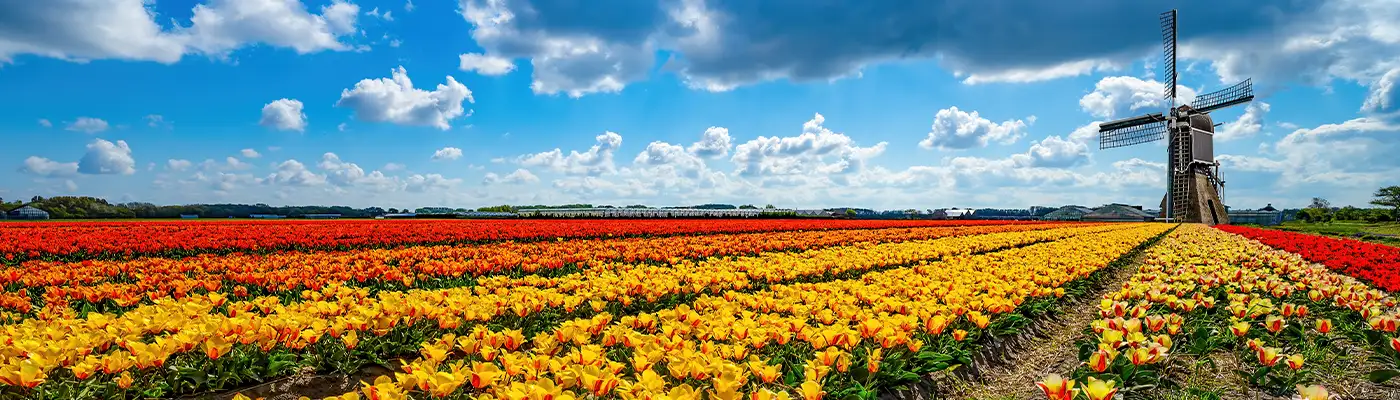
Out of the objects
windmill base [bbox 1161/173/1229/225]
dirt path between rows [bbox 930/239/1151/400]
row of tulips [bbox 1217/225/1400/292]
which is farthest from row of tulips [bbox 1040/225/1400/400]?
windmill base [bbox 1161/173/1229/225]

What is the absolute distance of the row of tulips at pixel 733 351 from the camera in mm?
3008

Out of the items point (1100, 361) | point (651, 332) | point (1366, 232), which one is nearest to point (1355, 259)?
point (1100, 361)

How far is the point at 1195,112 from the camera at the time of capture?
1937 inches

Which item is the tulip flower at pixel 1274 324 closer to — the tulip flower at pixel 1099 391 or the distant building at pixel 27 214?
the tulip flower at pixel 1099 391

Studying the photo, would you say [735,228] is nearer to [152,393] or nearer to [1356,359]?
[1356,359]

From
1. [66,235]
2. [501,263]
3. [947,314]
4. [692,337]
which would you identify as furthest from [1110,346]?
[66,235]

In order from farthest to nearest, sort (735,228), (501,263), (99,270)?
(735,228) → (501,263) → (99,270)

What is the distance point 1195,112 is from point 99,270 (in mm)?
61522

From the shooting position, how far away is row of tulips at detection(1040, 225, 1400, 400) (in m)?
4.06

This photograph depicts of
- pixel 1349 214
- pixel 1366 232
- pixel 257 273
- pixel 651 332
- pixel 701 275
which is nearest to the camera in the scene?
pixel 651 332

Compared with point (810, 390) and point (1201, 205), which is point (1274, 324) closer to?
point (810, 390)

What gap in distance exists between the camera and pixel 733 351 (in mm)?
3688

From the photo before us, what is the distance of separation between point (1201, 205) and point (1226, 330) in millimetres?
50186

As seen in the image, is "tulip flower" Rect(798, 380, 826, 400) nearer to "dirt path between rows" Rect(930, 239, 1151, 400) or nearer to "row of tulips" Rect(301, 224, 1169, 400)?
"row of tulips" Rect(301, 224, 1169, 400)
